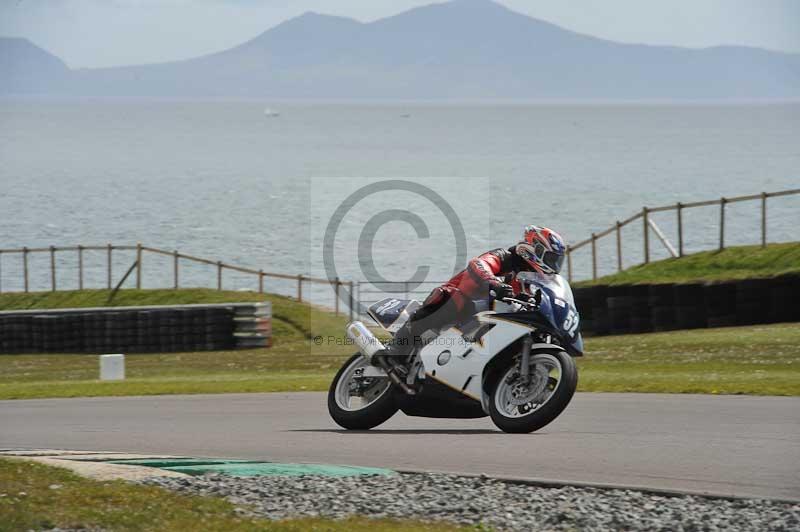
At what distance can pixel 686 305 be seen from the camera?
2417 centimetres

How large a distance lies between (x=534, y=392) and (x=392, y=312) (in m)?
1.77

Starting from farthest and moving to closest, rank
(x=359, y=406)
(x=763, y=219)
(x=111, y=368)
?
(x=763, y=219)
(x=111, y=368)
(x=359, y=406)

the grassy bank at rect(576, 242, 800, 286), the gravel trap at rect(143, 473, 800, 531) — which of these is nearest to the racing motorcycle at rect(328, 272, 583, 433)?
the gravel trap at rect(143, 473, 800, 531)

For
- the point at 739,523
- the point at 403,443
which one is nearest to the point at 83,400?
the point at 403,443

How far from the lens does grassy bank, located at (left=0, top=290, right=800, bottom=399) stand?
648 inches

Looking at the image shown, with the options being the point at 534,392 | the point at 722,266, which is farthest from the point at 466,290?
the point at 722,266

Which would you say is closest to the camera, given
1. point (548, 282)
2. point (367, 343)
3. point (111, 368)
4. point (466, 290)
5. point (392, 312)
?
point (548, 282)

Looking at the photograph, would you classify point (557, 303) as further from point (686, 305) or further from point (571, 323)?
point (686, 305)

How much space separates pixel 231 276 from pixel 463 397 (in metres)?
48.7

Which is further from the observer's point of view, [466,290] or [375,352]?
[375,352]

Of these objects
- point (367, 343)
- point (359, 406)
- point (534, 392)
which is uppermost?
point (367, 343)

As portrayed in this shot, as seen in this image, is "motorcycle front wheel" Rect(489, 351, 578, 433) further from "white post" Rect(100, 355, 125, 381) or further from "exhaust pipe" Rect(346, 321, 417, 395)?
"white post" Rect(100, 355, 125, 381)

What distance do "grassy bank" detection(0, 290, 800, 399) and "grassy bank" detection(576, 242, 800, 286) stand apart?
280 centimetres

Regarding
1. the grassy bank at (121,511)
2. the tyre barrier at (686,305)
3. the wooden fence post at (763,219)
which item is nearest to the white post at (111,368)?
the tyre barrier at (686,305)
